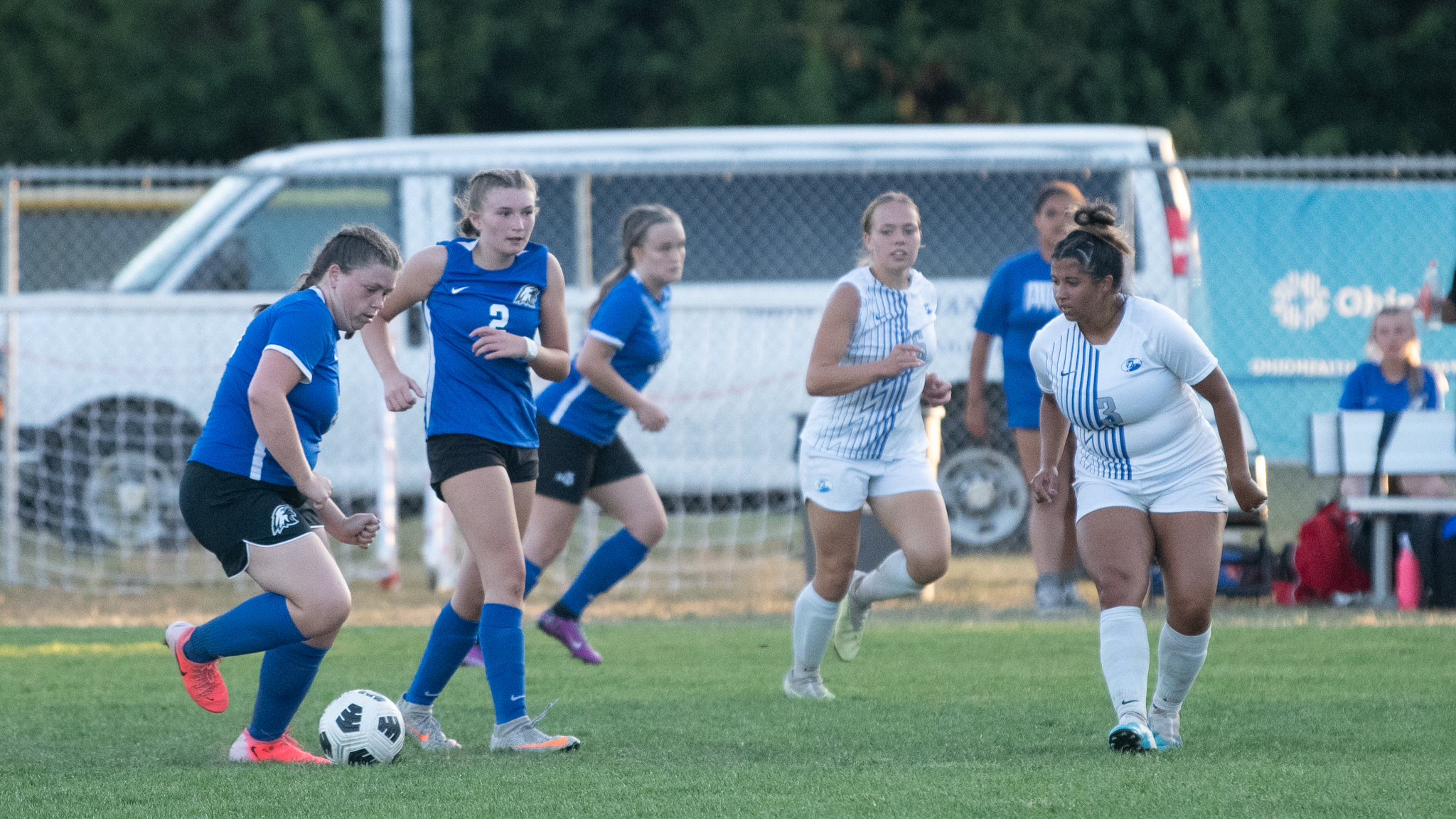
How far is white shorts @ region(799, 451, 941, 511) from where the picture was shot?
20.0 ft

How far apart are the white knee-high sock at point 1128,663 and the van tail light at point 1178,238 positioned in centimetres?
571

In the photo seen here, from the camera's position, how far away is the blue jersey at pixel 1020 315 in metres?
8.24

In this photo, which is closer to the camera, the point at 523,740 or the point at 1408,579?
the point at 523,740

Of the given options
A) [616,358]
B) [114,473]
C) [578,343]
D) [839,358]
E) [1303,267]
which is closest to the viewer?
[839,358]

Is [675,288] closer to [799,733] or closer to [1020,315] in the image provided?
[1020,315]

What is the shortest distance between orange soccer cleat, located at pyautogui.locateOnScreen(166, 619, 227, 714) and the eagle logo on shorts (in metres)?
0.47

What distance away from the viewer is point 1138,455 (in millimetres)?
5074

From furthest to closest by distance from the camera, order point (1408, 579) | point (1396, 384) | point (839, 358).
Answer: point (1396, 384) → point (1408, 579) → point (839, 358)

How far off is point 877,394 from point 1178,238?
196 inches

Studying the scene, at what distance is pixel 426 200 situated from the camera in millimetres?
10461

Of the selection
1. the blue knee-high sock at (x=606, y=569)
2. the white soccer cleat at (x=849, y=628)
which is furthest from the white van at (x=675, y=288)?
the white soccer cleat at (x=849, y=628)

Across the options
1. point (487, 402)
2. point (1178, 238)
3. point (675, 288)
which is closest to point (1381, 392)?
point (1178, 238)

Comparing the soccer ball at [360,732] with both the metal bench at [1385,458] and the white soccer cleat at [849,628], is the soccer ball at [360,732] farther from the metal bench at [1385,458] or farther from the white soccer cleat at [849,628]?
the metal bench at [1385,458]

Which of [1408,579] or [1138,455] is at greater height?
[1138,455]
